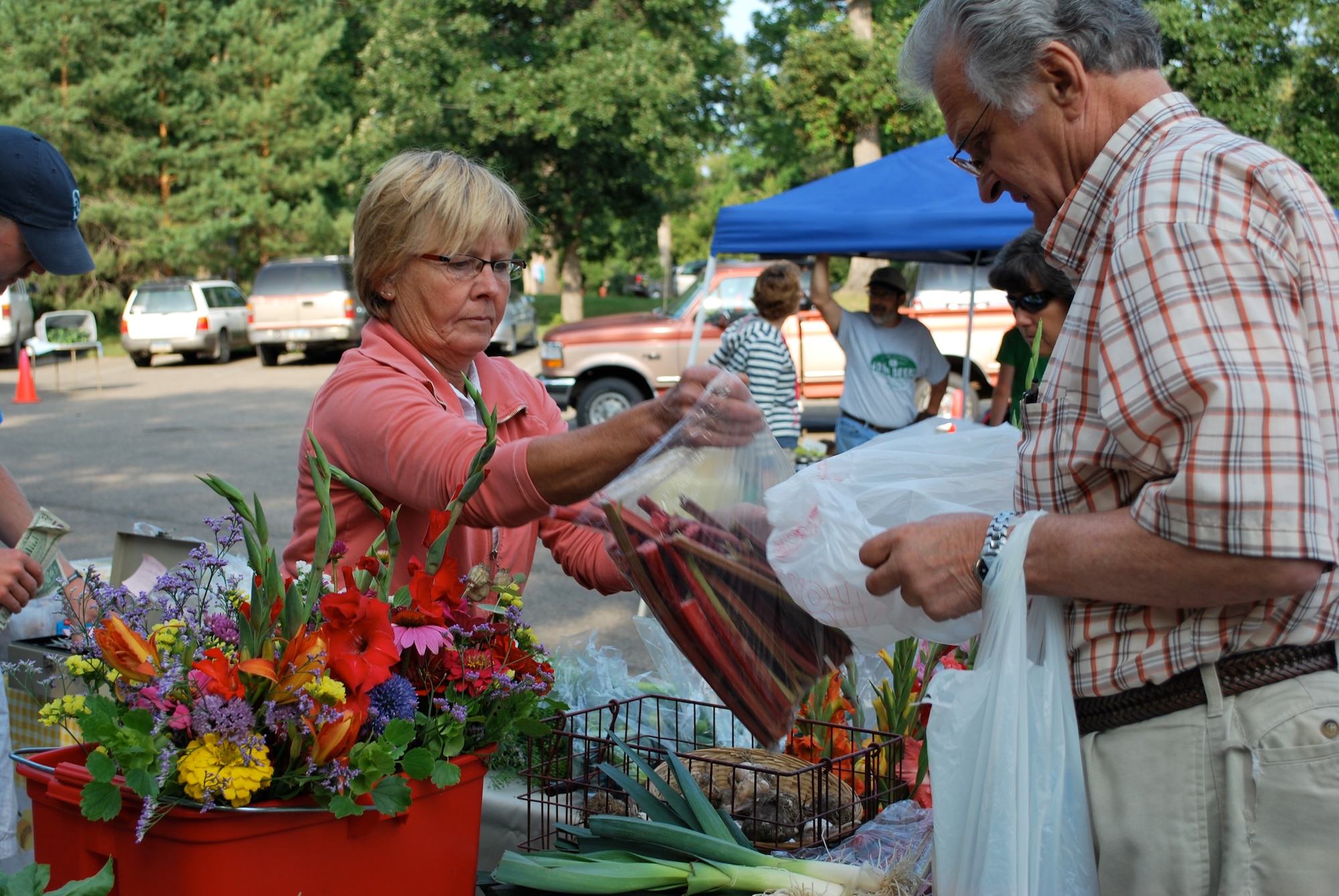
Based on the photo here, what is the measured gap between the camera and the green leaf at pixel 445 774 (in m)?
1.48

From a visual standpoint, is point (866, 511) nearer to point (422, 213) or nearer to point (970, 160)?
point (970, 160)

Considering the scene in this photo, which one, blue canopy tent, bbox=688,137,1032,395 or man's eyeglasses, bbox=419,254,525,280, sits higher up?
blue canopy tent, bbox=688,137,1032,395

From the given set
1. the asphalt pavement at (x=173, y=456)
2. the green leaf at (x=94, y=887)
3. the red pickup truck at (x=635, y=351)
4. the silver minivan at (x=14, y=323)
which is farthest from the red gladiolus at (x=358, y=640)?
the silver minivan at (x=14, y=323)

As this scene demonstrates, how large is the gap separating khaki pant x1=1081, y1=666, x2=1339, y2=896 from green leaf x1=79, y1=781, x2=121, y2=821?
1192mm

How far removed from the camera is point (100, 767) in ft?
4.24

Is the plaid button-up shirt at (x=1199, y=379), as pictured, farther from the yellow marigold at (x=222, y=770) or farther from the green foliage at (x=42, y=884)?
the green foliage at (x=42, y=884)

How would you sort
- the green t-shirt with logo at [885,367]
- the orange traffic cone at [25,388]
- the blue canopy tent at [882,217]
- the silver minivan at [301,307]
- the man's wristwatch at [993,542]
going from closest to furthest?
the man's wristwatch at [993,542] → the blue canopy tent at [882,217] → the green t-shirt with logo at [885,367] → the orange traffic cone at [25,388] → the silver minivan at [301,307]

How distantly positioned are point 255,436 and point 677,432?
1233 centimetres

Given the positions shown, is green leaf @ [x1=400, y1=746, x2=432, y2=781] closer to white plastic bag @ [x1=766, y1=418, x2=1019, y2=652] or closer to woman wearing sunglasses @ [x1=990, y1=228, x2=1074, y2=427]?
white plastic bag @ [x1=766, y1=418, x2=1019, y2=652]

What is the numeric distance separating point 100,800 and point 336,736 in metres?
0.27

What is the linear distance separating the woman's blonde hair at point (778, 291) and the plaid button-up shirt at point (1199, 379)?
5.54 metres

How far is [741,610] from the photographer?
1694 mm

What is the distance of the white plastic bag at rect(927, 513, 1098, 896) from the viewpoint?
141 cm

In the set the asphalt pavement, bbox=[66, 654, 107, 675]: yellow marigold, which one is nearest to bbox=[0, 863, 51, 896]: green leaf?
bbox=[66, 654, 107, 675]: yellow marigold
